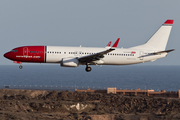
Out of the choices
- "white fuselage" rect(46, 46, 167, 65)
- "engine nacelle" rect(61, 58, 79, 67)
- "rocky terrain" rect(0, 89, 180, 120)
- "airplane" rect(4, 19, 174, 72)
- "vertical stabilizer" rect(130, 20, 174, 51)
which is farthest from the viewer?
"vertical stabilizer" rect(130, 20, 174, 51)

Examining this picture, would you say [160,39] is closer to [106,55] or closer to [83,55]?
[106,55]

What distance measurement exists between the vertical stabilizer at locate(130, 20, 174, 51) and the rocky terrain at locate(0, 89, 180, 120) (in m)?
14.3

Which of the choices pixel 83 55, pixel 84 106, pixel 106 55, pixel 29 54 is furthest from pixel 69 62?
pixel 84 106

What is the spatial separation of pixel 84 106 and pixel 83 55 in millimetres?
16880

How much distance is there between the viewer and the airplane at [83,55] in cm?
6100

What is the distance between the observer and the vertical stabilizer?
2729 inches

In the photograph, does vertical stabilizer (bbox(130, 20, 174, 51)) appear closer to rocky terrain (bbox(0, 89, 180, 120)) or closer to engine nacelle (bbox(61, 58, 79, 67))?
rocky terrain (bbox(0, 89, 180, 120))

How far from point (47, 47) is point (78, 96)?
25.8m

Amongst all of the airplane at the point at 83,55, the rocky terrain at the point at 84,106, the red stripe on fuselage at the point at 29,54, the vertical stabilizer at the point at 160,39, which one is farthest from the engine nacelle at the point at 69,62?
the vertical stabilizer at the point at 160,39

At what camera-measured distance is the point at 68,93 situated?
86.1 metres

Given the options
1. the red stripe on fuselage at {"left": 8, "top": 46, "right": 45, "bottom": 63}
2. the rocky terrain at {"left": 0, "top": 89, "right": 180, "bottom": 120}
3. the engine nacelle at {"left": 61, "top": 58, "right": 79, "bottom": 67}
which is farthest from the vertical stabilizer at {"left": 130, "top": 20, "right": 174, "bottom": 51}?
the red stripe on fuselage at {"left": 8, "top": 46, "right": 45, "bottom": 63}

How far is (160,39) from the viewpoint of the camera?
70500 mm

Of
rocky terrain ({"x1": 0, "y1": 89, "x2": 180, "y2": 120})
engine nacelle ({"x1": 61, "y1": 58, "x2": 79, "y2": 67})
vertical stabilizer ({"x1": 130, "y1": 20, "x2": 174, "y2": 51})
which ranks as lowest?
rocky terrain ({"x1": 0, "y1": 89, "x2": 180, "y2": 120})

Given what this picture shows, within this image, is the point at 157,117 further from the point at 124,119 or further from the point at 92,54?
the point at 92,54
